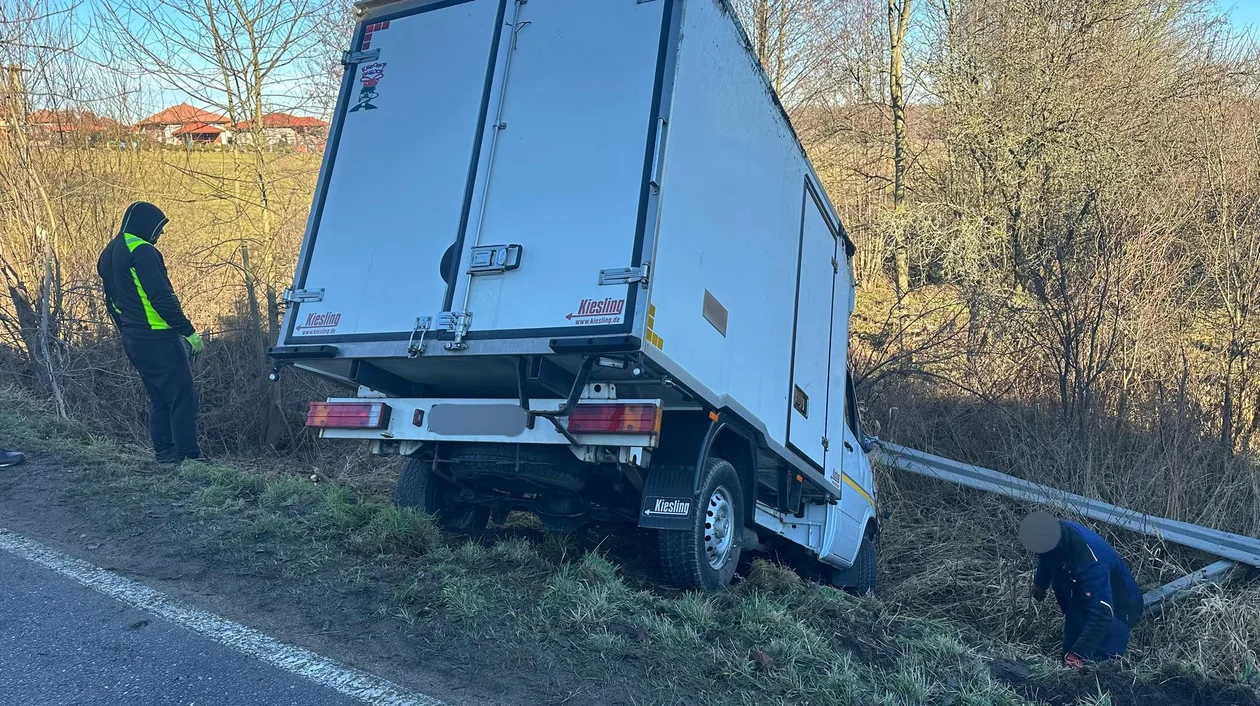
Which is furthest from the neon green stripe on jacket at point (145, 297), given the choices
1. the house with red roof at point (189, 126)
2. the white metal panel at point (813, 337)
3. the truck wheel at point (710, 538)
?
the house with red roof at point (189, 126)

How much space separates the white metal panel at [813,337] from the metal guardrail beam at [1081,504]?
254 centimetres

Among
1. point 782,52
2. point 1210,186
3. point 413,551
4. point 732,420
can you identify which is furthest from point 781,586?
point 782,52

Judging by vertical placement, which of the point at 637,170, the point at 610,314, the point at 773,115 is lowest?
the point at 610,314

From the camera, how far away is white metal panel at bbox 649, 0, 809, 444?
4.22 metres

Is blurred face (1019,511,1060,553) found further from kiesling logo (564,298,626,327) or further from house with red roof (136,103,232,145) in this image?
house with red roof (136,103,232,145)

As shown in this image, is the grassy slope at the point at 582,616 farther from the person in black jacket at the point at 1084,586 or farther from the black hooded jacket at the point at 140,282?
the black hooded jacket at the point at 140,282

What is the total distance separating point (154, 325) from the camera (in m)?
6.57

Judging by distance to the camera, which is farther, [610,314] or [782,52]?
[782,52]

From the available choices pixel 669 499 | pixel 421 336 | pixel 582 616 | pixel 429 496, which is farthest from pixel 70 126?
pixel 582 616

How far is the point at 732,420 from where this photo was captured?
4977 millimetres

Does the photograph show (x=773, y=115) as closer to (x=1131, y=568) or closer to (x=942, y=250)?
(x=1131, y=568)

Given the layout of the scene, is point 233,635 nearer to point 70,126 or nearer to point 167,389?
point 167,389

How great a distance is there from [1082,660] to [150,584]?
16.7 feet

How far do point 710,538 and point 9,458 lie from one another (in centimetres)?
500
